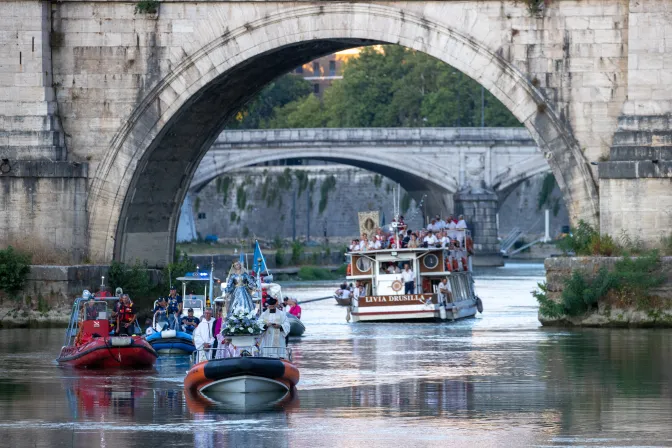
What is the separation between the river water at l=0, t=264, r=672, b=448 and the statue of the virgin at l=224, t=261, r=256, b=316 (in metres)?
1.64

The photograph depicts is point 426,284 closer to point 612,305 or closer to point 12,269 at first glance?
point 612,305

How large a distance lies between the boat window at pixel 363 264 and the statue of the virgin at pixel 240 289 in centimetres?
1702

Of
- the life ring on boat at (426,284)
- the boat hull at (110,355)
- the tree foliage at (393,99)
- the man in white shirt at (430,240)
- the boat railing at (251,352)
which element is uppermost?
the tree foliage at (393,99)

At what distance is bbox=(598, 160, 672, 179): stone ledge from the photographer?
3531 cm

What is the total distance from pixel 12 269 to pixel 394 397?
582 inches

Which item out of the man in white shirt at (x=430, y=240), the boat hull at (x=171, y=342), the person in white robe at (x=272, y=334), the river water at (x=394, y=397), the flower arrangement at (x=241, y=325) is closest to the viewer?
the river water at (x=394, y=397)

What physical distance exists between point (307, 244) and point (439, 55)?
61.1 meters

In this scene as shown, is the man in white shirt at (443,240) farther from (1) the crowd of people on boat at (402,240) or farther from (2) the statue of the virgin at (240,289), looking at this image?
(2) the statue of the virgin at (240,289)

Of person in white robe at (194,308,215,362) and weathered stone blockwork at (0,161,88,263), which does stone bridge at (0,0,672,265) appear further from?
person in white robe at (194,308,215,362)

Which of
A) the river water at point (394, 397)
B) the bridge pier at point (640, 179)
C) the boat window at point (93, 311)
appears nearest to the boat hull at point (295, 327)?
the river water at point (394, 397)

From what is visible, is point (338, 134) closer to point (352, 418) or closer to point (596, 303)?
point (596, 303)

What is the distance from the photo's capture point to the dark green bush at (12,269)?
1503 inches

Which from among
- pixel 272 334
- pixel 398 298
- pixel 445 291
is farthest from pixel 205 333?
pixel 445 291

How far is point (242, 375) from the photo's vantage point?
25375 mm
